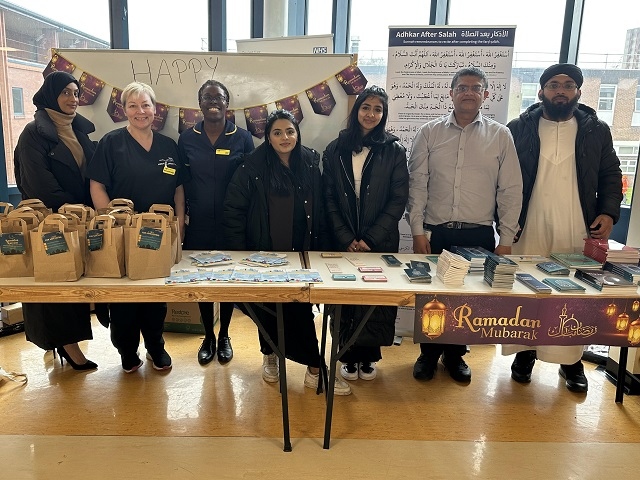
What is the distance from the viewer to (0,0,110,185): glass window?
3.70 meters

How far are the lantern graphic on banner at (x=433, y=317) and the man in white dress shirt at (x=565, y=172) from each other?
948mm

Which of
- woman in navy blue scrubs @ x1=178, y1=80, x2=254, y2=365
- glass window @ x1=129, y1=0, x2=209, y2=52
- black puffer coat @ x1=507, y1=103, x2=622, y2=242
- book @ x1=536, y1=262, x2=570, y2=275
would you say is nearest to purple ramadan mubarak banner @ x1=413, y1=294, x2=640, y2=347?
book @ x1=536, y1=262, x2=570, y2=275

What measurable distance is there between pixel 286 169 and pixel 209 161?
1.70ft

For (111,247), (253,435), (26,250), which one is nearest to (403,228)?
(253,435)

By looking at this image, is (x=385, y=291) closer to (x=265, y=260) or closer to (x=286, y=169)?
(x=265, y=260)

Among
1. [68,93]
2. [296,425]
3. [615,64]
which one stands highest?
[615,64]

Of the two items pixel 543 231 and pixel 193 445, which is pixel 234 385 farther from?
pixel 543 231

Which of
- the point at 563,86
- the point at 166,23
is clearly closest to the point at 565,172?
the point at 563,86

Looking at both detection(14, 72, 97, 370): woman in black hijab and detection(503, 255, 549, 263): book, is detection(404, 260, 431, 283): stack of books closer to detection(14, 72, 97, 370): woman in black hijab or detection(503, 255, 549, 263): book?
detection(503, 255, 549, 263): book

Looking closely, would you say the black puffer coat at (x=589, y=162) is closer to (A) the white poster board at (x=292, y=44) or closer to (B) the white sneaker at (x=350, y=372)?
(B) the white sneaker at (x=350, y=372)

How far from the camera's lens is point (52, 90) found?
2561 millimetres

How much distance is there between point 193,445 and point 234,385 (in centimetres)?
56

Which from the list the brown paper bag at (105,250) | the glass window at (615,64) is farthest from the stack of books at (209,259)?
the glass window at (615,64)

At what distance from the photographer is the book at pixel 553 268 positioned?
2.24m
